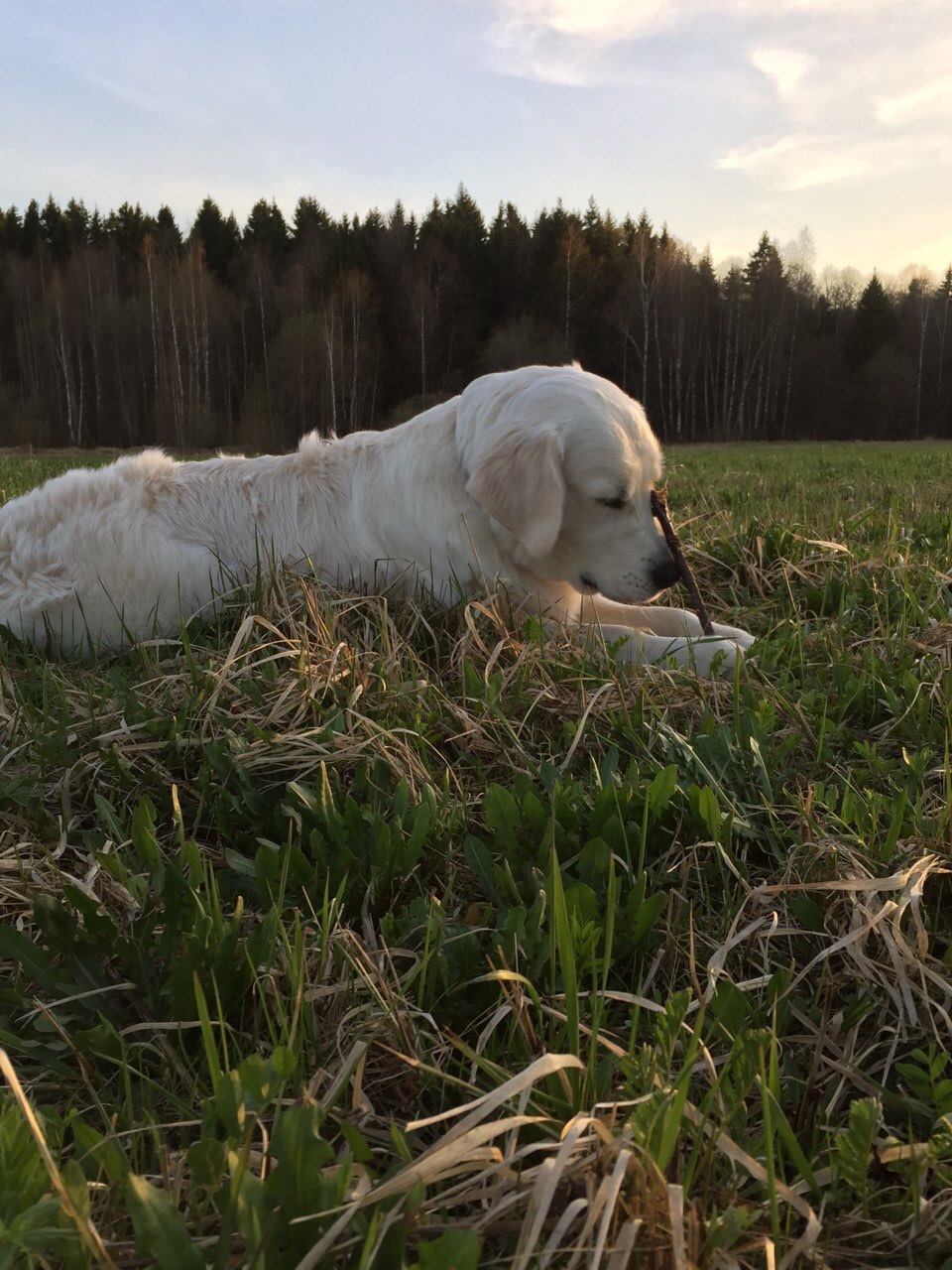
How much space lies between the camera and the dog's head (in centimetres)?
333

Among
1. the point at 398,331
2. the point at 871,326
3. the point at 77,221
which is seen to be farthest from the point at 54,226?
the point at 871,326

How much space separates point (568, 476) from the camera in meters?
3.46

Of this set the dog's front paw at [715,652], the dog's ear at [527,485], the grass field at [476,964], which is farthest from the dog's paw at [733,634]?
the dog's ear at [527,485]

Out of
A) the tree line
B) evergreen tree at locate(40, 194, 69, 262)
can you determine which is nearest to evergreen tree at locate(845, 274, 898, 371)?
the tree line

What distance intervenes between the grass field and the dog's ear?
2.14ft

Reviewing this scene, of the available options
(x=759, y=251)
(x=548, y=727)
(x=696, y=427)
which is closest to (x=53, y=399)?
(x=696, y=427)

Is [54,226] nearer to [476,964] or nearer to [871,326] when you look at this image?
[871,326]

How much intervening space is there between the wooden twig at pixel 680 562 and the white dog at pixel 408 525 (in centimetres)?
5

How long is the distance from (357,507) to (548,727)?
1.68 meters

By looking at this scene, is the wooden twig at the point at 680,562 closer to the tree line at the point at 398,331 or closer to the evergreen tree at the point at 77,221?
the tree line at the point at 398,331

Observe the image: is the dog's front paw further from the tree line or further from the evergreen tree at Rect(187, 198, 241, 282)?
the evergreen tree at Rect(187, 198, 241, 282)

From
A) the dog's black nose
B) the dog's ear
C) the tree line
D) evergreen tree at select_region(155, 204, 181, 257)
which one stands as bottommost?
the dog's black nose

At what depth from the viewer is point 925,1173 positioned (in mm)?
1059

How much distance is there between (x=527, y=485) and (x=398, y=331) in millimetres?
43431
